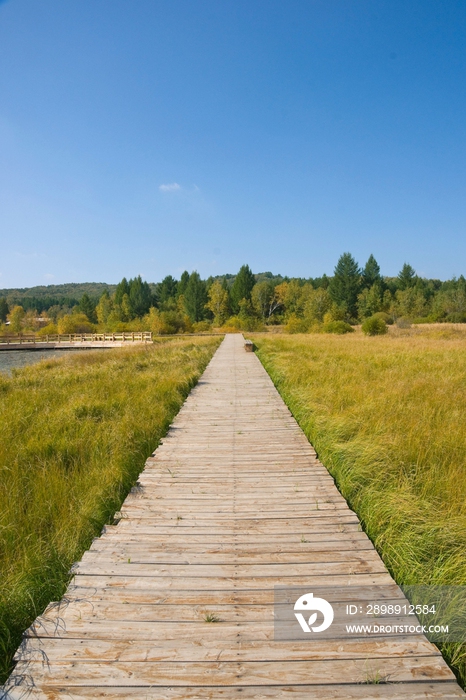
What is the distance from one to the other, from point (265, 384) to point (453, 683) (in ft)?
26.7

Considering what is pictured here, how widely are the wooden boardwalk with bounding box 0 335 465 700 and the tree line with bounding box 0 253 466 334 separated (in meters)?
46.8

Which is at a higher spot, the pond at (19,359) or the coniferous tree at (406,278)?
the coniferous tree at (406,278)

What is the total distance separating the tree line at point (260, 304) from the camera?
179 ft

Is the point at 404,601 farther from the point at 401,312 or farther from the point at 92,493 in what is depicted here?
the point at 401,312

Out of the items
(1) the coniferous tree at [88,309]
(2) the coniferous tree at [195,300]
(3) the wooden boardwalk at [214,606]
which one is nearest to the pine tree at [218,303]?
(2) the coniferous tree at [195,300]

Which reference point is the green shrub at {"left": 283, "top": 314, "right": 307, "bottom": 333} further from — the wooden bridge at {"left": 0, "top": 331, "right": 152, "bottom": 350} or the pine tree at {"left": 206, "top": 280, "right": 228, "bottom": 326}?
the pine tree at {"left": 206, "top": 280, "right": 228, "bottom": 326}

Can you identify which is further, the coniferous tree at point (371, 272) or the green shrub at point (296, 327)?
the coniferous tree at point (371, 272)

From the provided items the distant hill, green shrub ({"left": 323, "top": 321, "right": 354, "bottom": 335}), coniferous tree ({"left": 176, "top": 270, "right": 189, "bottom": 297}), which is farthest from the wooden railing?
the distant hill

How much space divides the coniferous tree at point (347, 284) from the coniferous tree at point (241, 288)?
51.1 ft

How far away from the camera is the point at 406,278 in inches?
2862

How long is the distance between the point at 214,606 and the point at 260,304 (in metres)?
65.6

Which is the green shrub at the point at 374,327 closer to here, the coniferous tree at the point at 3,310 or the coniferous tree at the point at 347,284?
the coniferous tree at the point at 347,284

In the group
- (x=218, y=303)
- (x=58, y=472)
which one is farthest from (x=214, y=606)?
(x=218, y=303)

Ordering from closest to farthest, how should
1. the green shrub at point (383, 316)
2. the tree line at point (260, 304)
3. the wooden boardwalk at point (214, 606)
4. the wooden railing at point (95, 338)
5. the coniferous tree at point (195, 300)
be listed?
the wooden boardwalk at point (214, 606), the green shrub at point (383, 316), the wooden railing at point (95, 338), the tree line at point (260, 304), the coniferous tree at point (195, 300)
